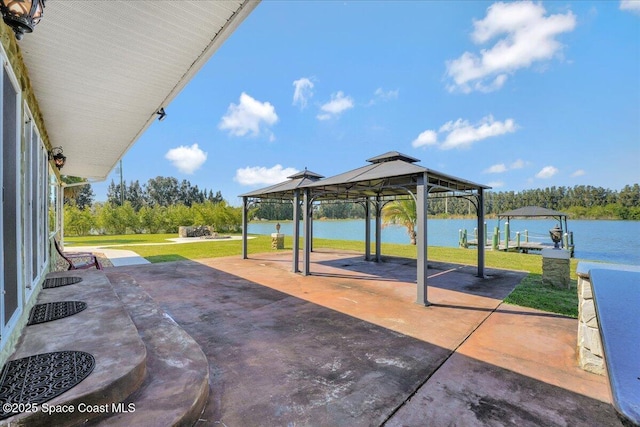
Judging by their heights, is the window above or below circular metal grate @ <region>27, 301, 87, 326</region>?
above

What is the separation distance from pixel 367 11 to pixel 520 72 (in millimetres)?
17529

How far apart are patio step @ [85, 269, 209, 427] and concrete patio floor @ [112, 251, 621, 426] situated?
0.20 m

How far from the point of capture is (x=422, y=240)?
531cm

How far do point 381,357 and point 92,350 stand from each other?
8.96 feet

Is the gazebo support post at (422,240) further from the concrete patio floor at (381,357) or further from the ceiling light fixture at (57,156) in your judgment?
the ceiling light fixture at (57,156)

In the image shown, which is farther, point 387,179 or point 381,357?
point 387,179

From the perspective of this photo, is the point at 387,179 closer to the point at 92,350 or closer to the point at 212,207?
the point at 92,350

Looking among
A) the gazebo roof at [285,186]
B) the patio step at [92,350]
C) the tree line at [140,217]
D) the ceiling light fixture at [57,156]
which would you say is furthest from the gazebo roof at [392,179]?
the tree line at [140,217]

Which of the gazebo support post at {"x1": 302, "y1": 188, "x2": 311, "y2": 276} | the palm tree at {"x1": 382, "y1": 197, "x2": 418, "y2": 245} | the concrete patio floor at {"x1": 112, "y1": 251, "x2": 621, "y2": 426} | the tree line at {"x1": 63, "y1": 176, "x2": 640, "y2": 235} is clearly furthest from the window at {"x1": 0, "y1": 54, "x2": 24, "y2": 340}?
the tree line at {"x1": 63, "y1": 176, "x2": 640, "y2": 235}

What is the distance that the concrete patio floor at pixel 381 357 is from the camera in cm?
228

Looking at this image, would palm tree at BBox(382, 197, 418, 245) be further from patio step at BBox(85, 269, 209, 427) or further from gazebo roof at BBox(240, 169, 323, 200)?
patio step at BBox(85, 269, 209, 427)

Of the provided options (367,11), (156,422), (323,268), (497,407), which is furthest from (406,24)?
(156,422)

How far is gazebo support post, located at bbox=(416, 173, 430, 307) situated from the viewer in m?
5.17

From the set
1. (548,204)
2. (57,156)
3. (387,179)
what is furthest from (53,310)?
(548,204)
